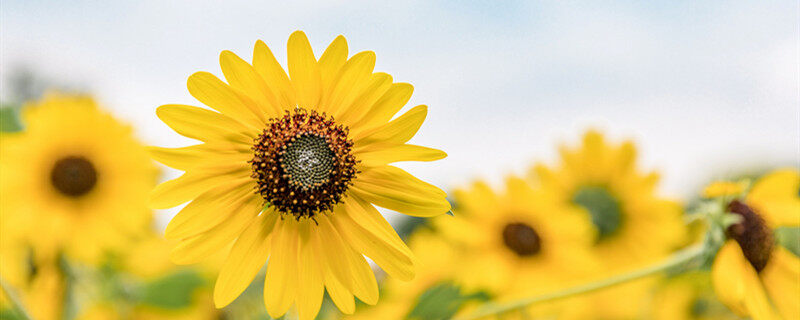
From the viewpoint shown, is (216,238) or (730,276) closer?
(216,238)

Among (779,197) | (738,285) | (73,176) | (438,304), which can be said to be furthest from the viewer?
(73,176)

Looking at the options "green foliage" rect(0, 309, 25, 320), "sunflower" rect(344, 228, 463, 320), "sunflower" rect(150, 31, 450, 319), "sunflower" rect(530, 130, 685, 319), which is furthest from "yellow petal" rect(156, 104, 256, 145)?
"sunflower" rect(530, 130, 685, 319)

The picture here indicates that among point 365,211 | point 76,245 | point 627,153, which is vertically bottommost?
point 627,153

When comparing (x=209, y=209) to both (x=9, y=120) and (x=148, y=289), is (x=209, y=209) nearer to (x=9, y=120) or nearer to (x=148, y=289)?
(x=9, y=120)

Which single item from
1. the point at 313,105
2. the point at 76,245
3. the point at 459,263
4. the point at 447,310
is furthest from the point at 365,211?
the point at 76,245

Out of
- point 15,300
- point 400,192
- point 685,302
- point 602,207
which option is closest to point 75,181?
point 15,300

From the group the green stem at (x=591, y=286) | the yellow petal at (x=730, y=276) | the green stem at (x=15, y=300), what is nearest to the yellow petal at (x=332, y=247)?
the green stem at (x=591, y=286)

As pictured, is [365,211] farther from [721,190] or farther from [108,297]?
[108,297]
